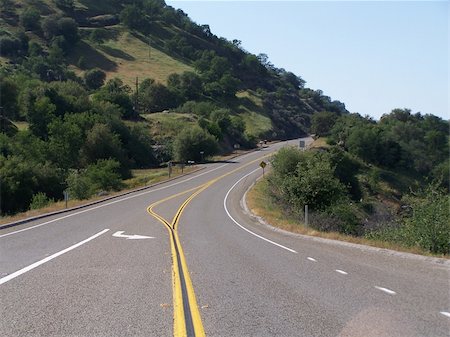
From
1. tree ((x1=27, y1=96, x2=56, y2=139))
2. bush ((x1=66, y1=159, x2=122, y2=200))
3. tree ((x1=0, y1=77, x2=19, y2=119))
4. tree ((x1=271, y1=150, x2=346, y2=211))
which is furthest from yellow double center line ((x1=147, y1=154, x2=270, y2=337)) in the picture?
tree ((x1=0, y1=77, x2=19, y2=119))

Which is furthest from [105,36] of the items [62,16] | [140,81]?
[140,81]

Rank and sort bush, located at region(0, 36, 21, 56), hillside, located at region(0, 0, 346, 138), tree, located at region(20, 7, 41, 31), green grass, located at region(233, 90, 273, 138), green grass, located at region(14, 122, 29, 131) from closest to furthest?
green grass, located at region(14, 122, 29, 131) < green grass, located at region(233, 90, 273, 138) < bush, located at region(0, 36, 21, 56) < hillside, located at region(0, 0, 346, 138) < tree, located at region(20, 7, 41, 31)

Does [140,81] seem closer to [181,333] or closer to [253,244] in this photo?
[253,244]

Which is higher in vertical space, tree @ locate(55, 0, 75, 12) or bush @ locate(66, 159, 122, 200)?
tree @ locate(55, 0, 75, 12)

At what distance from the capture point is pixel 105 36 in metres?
180

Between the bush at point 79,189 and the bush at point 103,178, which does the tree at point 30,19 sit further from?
the bush at point 79,189

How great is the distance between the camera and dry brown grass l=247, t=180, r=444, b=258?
15487 mm

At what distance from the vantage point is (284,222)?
25.8 metres

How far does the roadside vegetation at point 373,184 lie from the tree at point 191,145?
1763 centimetres

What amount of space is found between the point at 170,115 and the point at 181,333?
4057 inches

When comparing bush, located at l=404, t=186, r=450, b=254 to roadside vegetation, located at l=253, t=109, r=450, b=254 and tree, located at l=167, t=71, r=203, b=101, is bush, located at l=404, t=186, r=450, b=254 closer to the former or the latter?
roadside vegetation, located at l=253, t=109, r=450, b=254

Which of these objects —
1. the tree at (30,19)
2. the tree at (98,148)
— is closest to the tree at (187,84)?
the tree at (30,19)

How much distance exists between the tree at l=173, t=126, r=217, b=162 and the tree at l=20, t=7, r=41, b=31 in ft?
349

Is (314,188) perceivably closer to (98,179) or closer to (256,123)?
(98,179)
